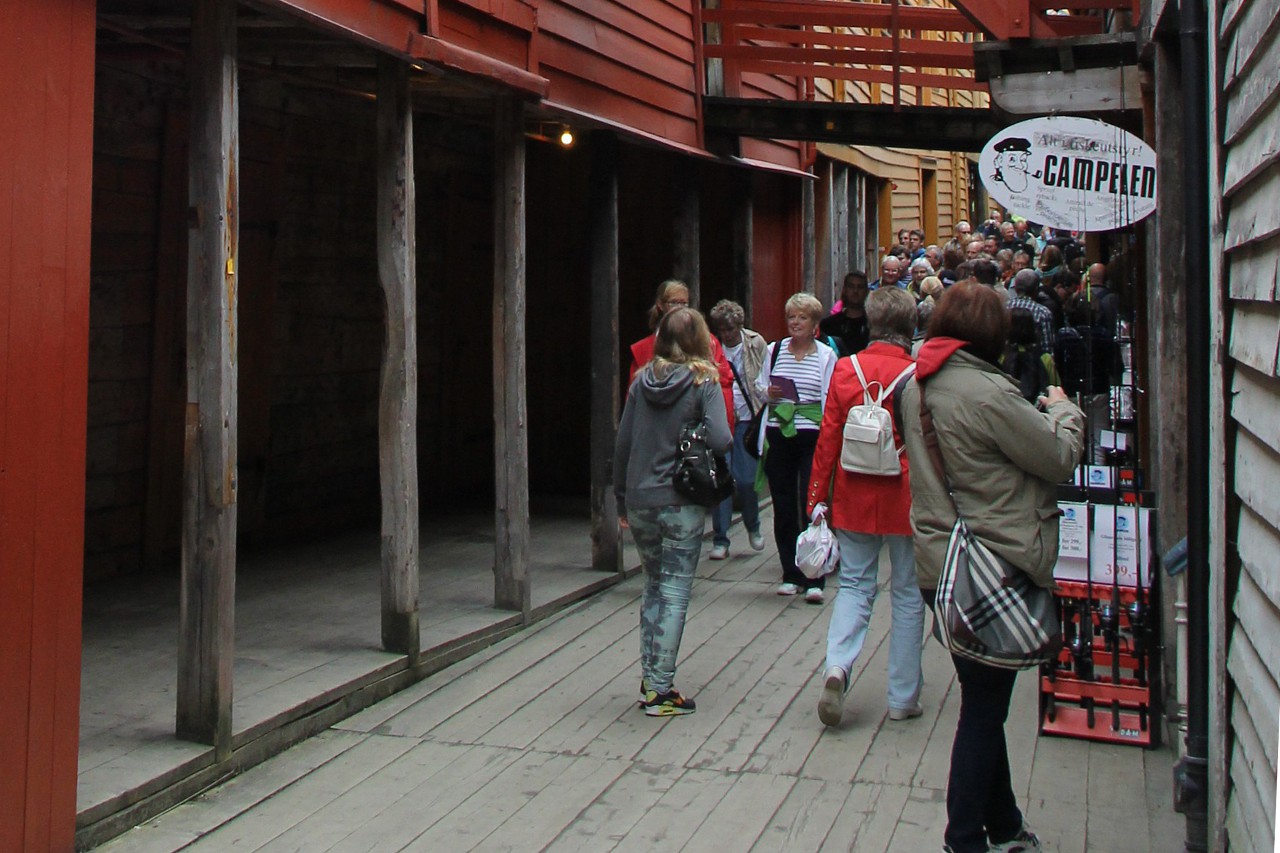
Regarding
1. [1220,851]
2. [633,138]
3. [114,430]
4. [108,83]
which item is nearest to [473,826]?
[1220,851]

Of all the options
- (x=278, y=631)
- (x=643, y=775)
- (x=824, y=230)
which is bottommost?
(x=643, y=775)

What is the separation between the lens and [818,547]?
611 centimetres

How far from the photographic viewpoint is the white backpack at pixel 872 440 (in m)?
5.92

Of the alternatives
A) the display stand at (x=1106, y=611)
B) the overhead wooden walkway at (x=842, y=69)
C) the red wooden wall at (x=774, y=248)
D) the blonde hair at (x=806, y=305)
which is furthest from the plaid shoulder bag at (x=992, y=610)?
the red wooden wall at (x=774, y=248)

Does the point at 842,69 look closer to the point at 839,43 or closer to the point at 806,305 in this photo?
the point at 839,43

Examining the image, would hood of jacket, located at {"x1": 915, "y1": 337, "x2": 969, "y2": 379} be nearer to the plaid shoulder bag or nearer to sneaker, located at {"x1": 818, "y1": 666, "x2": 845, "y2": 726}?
the plaid shoulder bag

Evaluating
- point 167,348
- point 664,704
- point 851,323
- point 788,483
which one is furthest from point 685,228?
point 664,704

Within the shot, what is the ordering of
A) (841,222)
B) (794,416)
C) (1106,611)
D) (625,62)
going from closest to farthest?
1. (1106,611)
2. (794,416)
3. (625,62)
4. (841,222)

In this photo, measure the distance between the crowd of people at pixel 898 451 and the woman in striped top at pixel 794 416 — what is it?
11mm

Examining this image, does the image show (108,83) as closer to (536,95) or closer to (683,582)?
(536,95)

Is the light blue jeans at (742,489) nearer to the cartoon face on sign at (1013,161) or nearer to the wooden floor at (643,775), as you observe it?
the wooden floor at (643,775)

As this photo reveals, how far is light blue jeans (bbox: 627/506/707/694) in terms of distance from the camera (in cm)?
608

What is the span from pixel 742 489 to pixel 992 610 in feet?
17.9

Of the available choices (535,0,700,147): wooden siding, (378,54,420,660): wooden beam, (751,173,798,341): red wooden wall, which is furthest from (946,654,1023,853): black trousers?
(751,173,798,341): red wooden wall
